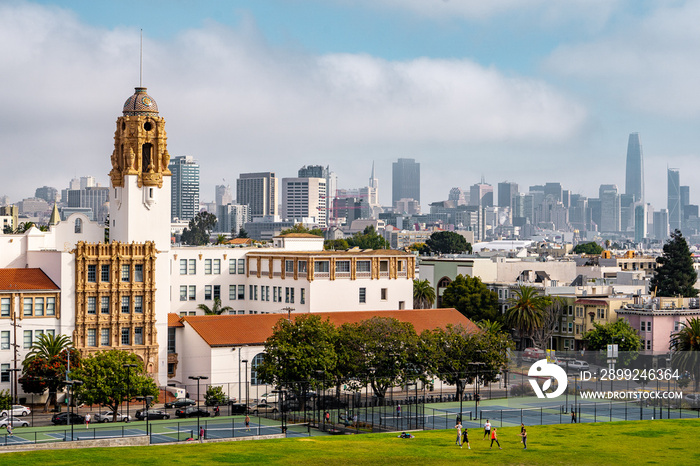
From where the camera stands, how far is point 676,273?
172 meters

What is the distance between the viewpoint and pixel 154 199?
124 m

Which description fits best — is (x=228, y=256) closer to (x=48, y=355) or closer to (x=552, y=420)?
(x=48, y=355)

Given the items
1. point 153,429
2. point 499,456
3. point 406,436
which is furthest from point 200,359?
point 499,456

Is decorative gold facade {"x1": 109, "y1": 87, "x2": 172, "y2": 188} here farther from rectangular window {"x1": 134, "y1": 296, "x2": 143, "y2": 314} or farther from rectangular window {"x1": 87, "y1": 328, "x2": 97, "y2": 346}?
rectangular window {"x1": 87, "y1": 328, "x2": 97, "y2": 346}

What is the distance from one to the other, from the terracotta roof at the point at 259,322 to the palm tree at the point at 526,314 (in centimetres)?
1374

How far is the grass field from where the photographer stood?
7756 cm

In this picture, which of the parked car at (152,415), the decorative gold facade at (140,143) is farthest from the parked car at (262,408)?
the decorative gold facade at (140,143)

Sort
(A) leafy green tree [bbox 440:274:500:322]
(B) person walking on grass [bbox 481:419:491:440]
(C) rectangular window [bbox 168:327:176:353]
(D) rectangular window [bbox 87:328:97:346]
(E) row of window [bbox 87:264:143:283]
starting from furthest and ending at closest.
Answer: (A) leafy green tree [bbox 440:274:500:322] < (C) rectangular window [bbox 168:327:176:353] < (E) row of window [bbox 87:264:143:283] < (D) rectangular window [bbox 87:328:97:346] < (B) person walking on grass [bbox 481:419:491:440]

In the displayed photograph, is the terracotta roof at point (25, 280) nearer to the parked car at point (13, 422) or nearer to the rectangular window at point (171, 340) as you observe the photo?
the rectangular window at point (171, 340)

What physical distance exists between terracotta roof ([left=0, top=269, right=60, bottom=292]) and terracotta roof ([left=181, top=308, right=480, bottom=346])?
1441cm

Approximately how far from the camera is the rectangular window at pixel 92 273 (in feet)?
365

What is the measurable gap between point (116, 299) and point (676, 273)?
Result: 9225 cm

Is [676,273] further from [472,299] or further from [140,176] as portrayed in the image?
[140,176]

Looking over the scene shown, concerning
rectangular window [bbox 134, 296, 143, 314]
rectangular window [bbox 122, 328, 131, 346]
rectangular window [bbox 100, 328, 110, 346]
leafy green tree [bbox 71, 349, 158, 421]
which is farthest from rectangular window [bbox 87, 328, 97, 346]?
leafy green tree [bbox 71, 349, 158, 421]
